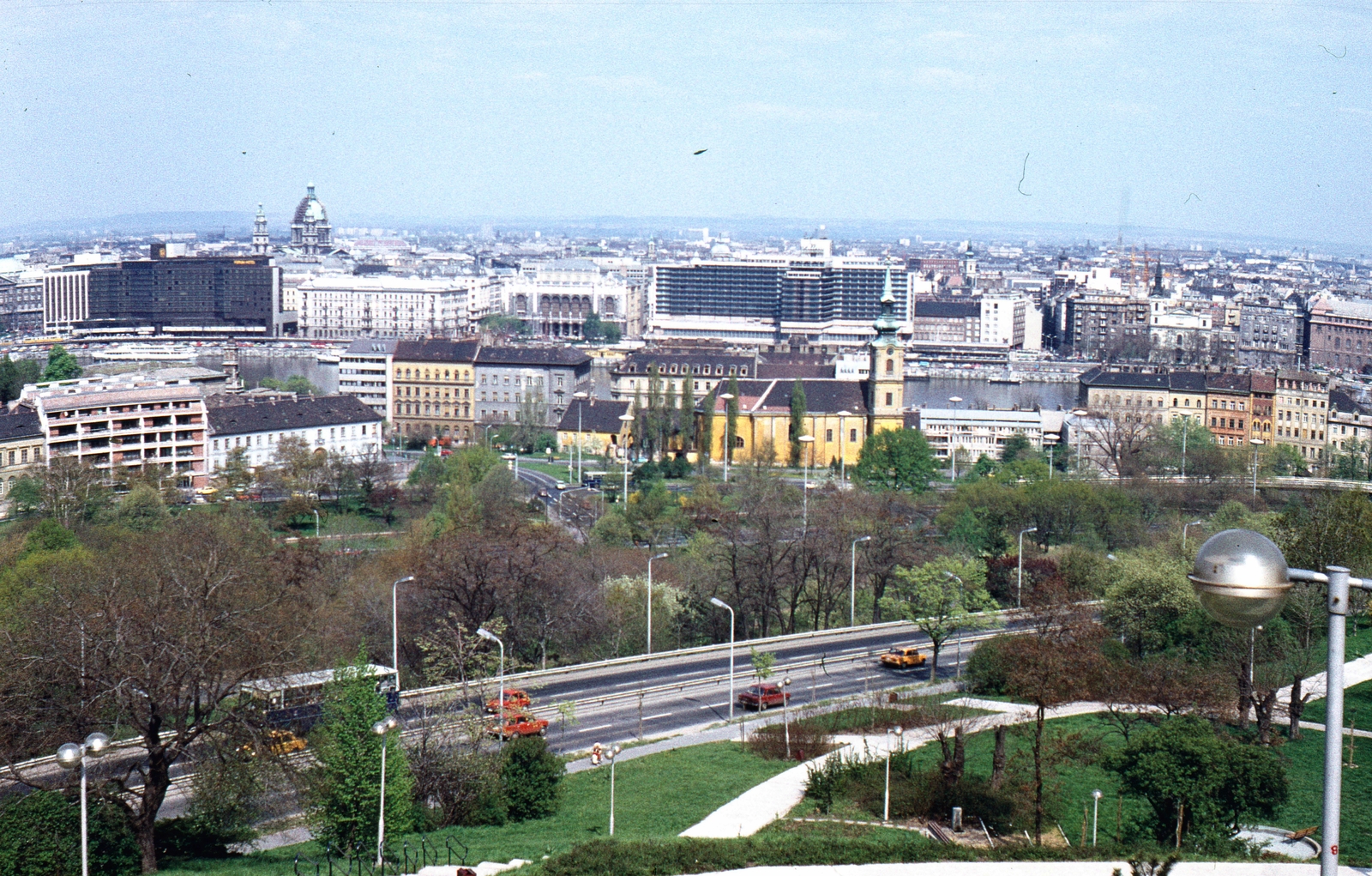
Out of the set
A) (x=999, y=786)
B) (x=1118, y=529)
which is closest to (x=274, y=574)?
(x=999, y=786)

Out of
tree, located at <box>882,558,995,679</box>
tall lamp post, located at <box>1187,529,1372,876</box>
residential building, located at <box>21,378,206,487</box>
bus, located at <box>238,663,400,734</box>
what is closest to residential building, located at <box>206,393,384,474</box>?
residential building, located at <box>21,378,206,487</box>

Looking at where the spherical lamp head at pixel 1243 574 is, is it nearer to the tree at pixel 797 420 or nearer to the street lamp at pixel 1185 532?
the street lamp at pixel 1185 532

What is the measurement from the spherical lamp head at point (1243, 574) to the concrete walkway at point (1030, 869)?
5.55 metres

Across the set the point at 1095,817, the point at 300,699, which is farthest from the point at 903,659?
the point at 300,699

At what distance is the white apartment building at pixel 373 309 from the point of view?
307ft

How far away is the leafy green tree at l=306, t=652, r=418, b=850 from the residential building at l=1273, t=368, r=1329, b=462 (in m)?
37.6

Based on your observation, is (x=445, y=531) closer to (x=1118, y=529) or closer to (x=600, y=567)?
(x=600, y=567)

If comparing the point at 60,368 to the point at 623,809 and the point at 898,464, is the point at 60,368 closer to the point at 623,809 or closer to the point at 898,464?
the point at 898,464

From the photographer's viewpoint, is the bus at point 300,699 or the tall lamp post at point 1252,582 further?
the bus at point 300,699

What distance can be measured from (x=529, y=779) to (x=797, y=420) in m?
28.9

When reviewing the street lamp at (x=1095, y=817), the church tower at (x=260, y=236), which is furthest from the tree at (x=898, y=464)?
the church tower at (x=260, y=236)

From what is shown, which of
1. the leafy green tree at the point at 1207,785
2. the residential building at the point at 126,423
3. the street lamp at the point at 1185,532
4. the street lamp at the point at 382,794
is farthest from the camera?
the residential building at the point at 126,423

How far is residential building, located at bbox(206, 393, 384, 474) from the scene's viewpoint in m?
39.1

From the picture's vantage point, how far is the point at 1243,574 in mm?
3492
